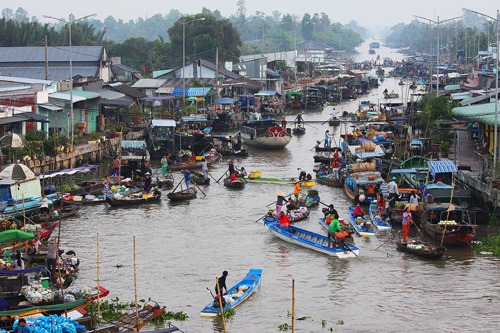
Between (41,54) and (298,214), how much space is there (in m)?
35.4

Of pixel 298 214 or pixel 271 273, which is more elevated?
pixel 298 214

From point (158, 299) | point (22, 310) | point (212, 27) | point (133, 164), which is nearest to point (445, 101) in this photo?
point (133, 164)

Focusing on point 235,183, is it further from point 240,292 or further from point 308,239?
point 240,292

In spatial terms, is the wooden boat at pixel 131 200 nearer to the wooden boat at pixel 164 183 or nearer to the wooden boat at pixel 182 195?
the wooden boat at pixel 182 195

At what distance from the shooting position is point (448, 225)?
19.0 metres

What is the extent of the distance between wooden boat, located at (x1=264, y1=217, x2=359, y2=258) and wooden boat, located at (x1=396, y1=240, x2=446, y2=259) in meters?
1.47

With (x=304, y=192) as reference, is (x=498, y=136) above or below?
above

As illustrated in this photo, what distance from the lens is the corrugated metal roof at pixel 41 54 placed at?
51.4m

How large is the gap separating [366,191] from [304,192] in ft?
10.5

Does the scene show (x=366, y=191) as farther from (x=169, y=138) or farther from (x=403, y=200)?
(x=169, y=138)

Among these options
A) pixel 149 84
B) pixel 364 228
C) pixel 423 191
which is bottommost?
pixel 364 228

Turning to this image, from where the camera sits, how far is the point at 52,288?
15.2 m

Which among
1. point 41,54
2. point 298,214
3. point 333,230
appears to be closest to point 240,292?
point 333,230

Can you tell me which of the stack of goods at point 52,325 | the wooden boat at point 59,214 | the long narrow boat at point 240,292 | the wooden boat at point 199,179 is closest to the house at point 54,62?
the wooden boat at point 199,179
